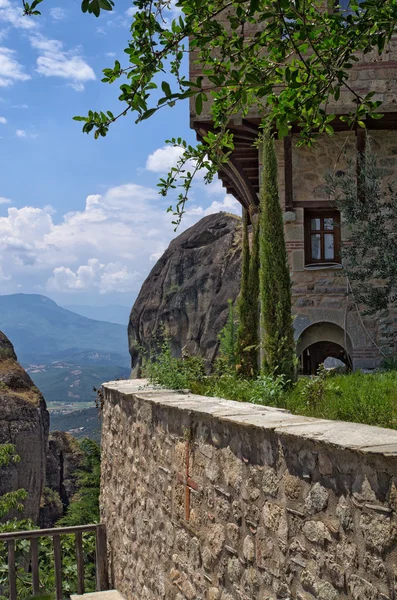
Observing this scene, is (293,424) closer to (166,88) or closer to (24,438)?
(166,88)

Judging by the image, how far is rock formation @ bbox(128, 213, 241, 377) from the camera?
2352 cm

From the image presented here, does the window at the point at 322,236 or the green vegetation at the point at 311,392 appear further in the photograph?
the window at the point at 322,236

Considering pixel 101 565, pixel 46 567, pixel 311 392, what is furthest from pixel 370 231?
pixel 46 567

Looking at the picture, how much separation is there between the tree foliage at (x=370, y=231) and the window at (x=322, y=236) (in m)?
0.49

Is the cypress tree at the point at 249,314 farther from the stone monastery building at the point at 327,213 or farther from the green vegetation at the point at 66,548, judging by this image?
the green vegetation at the point at 66,548

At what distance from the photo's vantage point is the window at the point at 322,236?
1105 centimetres

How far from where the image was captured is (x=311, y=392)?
224 inches

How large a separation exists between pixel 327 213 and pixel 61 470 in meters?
17.5

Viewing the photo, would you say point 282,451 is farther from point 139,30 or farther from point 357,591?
point 139,30

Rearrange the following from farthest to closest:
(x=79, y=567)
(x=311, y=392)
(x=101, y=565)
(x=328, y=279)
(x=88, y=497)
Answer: (x=88, y=497) → (x=328, y=279) → (x=79, y=567) → (x=101, y=565) → (x=311, y=392)

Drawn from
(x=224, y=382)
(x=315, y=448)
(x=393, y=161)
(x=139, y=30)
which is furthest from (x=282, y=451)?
(x=393, y=161)

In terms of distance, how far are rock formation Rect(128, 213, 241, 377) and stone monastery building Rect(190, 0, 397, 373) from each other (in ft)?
38.0

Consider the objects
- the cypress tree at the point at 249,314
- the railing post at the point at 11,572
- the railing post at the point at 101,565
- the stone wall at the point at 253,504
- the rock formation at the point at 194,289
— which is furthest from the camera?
the rock formation at the point at 194,289

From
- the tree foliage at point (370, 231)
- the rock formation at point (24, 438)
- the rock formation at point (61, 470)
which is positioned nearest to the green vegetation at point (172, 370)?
the tree foliage at point (370, 231)
